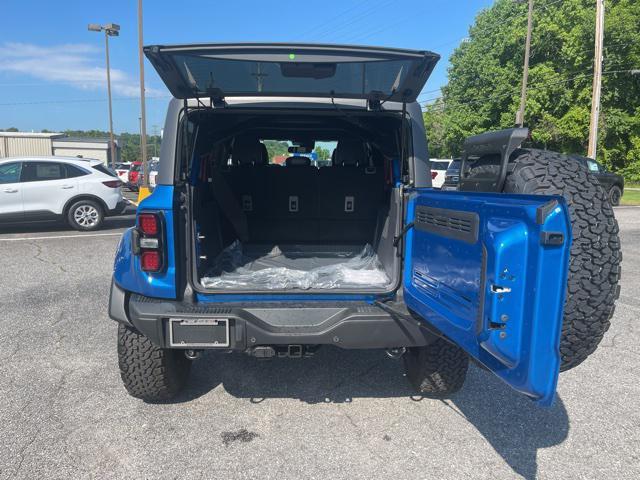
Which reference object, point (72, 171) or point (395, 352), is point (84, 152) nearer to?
point (72, 171)

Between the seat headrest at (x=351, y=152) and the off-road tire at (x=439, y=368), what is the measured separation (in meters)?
1.97

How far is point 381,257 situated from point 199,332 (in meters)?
1.78

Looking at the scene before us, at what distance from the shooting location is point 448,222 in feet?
8.00

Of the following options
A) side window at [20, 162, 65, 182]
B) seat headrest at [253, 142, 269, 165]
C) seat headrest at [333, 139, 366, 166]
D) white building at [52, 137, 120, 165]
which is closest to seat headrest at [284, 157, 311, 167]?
seat headrest at [253, 142, 269, 165]

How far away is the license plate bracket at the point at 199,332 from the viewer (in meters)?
2.75

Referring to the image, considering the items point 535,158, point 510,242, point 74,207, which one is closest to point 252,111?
point 535,158

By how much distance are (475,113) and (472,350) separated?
119 feet

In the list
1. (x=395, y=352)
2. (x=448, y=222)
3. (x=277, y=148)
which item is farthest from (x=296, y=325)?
(x=277, y=148)

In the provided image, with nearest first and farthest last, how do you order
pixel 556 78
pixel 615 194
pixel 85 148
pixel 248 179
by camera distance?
pixel 248 179, pixel 615 194, pixel 556 78, pixel 85 148

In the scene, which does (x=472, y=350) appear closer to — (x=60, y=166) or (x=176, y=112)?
(x=176, y=112)

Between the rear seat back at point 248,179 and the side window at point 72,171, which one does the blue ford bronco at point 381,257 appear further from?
the side window at point 72,171

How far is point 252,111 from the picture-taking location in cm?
322

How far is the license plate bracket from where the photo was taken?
2.75 metres

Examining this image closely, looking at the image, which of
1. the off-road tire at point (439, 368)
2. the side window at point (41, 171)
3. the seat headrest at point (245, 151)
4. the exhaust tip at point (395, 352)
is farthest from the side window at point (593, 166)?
the exhaust tip at point (395, 352)
